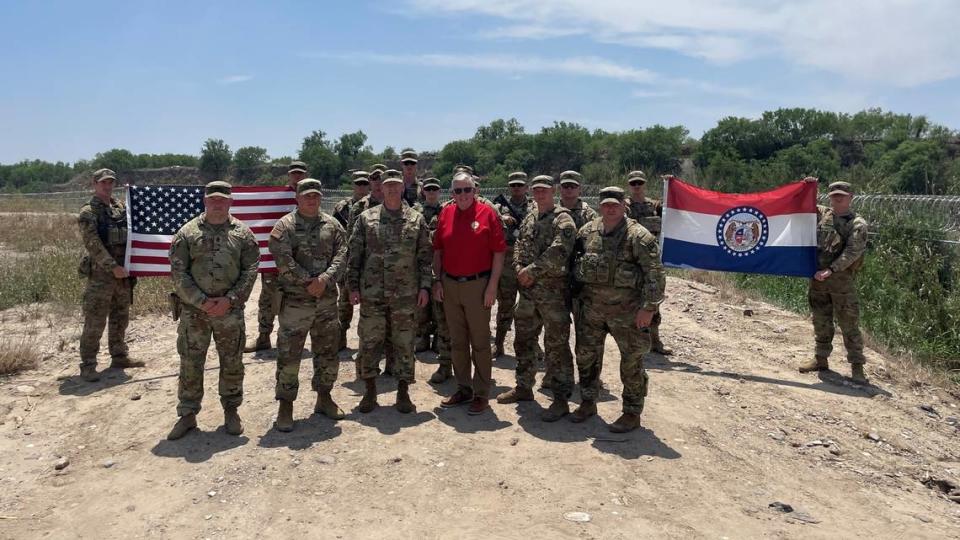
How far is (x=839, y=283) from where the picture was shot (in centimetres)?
740

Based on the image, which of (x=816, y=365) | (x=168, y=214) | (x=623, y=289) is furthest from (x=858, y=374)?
(x=168, y=214)

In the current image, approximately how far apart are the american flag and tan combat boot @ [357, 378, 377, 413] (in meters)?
2.16

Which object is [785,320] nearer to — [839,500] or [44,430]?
[839,500]

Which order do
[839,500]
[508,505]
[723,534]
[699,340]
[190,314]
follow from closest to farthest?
[723,534]
[508,505]
[839,500]
[190,314]
[699,340]

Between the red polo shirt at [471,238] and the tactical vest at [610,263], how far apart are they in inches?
28.8

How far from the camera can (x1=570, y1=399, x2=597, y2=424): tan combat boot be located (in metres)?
5.80

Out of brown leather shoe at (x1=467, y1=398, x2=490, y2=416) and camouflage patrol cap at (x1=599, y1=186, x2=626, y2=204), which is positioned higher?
camouflage patrol cap at (x1=599, y1=186, x2=626, y2=204)

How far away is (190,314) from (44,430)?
6.41 feet

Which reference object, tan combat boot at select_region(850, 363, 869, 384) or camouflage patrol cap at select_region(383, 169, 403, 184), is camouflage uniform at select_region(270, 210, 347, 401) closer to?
camouflage patrol cap at select_region(383, 169, 403, 184)

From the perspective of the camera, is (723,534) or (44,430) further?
(44,430)

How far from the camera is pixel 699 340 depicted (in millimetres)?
9023

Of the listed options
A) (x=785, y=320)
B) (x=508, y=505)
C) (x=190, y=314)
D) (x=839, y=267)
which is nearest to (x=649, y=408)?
(x=508, y=505)

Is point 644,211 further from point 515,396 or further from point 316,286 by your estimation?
point 316,286

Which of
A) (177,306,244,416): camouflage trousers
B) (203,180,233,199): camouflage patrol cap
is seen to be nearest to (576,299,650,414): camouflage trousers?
(177,306,244,416): camouflage trousers
